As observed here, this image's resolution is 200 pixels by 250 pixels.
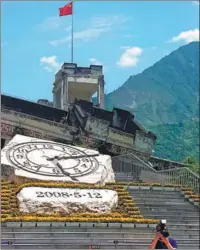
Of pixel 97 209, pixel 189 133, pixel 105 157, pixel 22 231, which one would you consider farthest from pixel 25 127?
pixel 189 133

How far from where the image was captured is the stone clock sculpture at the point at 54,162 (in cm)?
1917

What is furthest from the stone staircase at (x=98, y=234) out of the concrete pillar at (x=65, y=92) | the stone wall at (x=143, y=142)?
the concrete pillar at (x=65, y=92)

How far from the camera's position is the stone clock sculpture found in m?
19.2

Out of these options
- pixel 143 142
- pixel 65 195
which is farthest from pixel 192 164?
pixel 65 195

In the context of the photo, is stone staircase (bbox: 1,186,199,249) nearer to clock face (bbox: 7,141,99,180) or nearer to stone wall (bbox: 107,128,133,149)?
clock face (bbox: 7,141,99,180)

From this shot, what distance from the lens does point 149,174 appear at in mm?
23500

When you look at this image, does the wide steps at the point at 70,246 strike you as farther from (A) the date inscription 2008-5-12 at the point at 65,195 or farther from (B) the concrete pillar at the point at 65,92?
(B) the concrete pillar at the point at 65,92

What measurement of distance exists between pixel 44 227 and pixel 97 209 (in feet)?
7.86

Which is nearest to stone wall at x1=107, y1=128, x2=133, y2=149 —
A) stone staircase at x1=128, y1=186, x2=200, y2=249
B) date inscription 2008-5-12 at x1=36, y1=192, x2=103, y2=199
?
stone staircase at x1=128, y1=186, x2=200, y2=249

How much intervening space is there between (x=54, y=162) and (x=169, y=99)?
10971 cm

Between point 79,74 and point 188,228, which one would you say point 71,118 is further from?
point 188,228

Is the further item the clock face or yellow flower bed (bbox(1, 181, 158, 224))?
the clock face

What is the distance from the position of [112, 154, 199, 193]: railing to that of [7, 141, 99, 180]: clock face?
120 inches

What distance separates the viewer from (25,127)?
28.5m
